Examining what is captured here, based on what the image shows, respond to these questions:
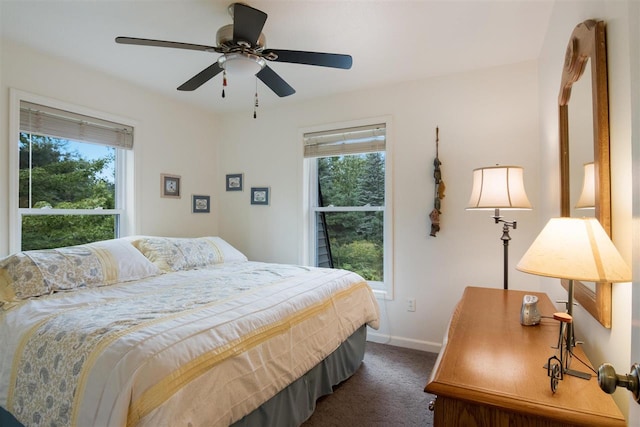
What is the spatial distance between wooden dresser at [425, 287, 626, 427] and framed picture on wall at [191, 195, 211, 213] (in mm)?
3294

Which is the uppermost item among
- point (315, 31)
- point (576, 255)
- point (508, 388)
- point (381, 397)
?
point (315, 31)

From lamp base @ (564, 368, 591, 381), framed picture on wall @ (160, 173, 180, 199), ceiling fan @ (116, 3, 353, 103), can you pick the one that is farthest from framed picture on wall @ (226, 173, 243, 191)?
lamp base @ (564, 368, 591, 381)

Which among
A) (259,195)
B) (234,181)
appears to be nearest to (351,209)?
(259,195)

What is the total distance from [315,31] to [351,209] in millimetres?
1749

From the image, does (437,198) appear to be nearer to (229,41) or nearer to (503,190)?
(503,190)

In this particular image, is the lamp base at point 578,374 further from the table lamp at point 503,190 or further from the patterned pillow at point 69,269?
the patterned pillow at point 69,269

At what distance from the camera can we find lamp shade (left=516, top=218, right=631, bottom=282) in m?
0.85

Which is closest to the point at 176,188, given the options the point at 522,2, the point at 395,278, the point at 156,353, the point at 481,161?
the point at 395,278

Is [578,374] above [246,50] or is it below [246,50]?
below

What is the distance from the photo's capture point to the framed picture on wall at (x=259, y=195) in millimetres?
3828

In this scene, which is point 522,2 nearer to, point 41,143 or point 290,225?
point 290,225

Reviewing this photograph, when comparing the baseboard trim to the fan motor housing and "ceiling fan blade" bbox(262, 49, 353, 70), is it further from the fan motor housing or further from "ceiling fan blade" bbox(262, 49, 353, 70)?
the fan motor housing

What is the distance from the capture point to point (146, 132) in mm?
3293

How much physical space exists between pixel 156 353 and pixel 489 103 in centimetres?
297
